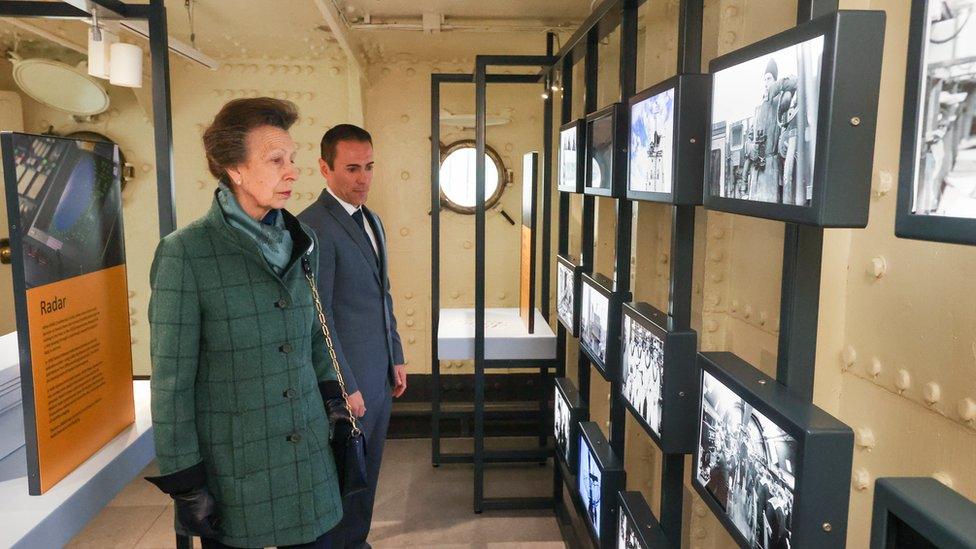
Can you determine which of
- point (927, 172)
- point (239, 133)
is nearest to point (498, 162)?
point (239, 133)

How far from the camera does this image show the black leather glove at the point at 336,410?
1967mm

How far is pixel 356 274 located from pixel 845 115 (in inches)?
84.1

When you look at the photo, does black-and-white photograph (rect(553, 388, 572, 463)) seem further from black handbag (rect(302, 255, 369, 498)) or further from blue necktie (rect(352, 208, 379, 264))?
black handbag (rect(302, 255, 369, 498))

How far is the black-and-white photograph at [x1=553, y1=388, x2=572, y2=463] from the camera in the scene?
3395mm

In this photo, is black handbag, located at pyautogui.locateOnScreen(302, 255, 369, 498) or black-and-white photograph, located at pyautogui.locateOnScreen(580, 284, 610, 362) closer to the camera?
black handbag, located at pyautogui.locateOnScreen(302, 255, 369, 498)

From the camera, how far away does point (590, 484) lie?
2824mm

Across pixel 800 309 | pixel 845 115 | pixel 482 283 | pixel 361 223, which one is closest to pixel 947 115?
pixel 845 115

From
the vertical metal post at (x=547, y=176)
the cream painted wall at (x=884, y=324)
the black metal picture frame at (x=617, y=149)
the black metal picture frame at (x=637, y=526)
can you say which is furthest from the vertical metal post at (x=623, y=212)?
the vertical metal post at (x=547, y=176)

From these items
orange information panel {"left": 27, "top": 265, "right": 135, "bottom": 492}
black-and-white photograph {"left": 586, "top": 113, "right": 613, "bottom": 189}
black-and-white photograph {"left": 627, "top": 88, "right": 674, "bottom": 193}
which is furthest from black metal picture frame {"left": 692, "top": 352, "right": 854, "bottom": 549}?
orange information panel {"left": 27, "top": 265, "right": 135, "bottom": 492}

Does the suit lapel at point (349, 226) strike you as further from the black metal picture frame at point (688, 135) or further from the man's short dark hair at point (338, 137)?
the black metal picture frame at point (688, 135)

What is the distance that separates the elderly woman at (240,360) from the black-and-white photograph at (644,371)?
0.99 meters

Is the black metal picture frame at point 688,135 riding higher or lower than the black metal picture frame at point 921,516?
higher

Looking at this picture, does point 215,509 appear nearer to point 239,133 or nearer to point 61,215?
point 61,215

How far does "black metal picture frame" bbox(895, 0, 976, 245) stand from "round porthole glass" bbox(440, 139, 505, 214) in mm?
4832
